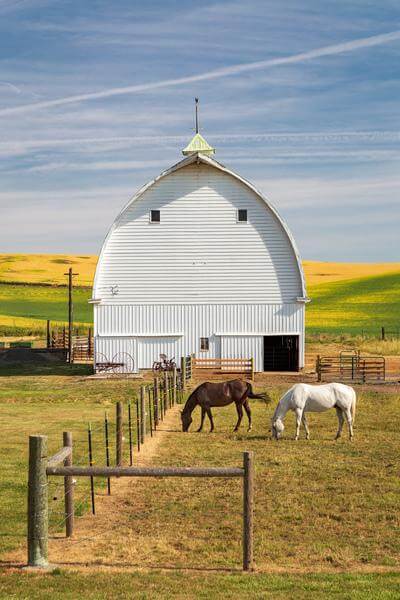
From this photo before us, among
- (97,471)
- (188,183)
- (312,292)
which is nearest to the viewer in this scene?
(97,471)

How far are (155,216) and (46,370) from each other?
8951 mm

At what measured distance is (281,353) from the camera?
140 feet

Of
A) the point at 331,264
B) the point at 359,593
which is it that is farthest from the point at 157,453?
the point at 331,264

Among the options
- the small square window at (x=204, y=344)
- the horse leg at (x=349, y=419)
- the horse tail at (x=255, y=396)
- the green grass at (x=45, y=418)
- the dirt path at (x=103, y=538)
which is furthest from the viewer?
the small square window at (x=204, y=344)

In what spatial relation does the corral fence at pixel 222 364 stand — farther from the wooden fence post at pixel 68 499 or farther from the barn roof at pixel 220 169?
the wooden fence post at pixel 68 499

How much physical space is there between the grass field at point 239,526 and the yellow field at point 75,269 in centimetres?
8387

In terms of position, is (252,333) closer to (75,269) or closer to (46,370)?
(46,370)

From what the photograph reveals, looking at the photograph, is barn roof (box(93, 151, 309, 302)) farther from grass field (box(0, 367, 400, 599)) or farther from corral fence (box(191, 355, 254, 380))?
grass field (box(0, 367, 400, 599))

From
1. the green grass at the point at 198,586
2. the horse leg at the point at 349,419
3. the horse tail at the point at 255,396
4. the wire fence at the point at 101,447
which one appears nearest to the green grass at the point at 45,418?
the wire fence at the point at 101,447

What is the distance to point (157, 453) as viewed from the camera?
17969 millimetres

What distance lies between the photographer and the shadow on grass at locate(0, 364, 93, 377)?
39.6 meters

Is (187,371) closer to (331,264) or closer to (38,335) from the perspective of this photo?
(38,335)

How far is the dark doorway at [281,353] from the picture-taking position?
40625mm

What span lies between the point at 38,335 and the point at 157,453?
47.2 metres
